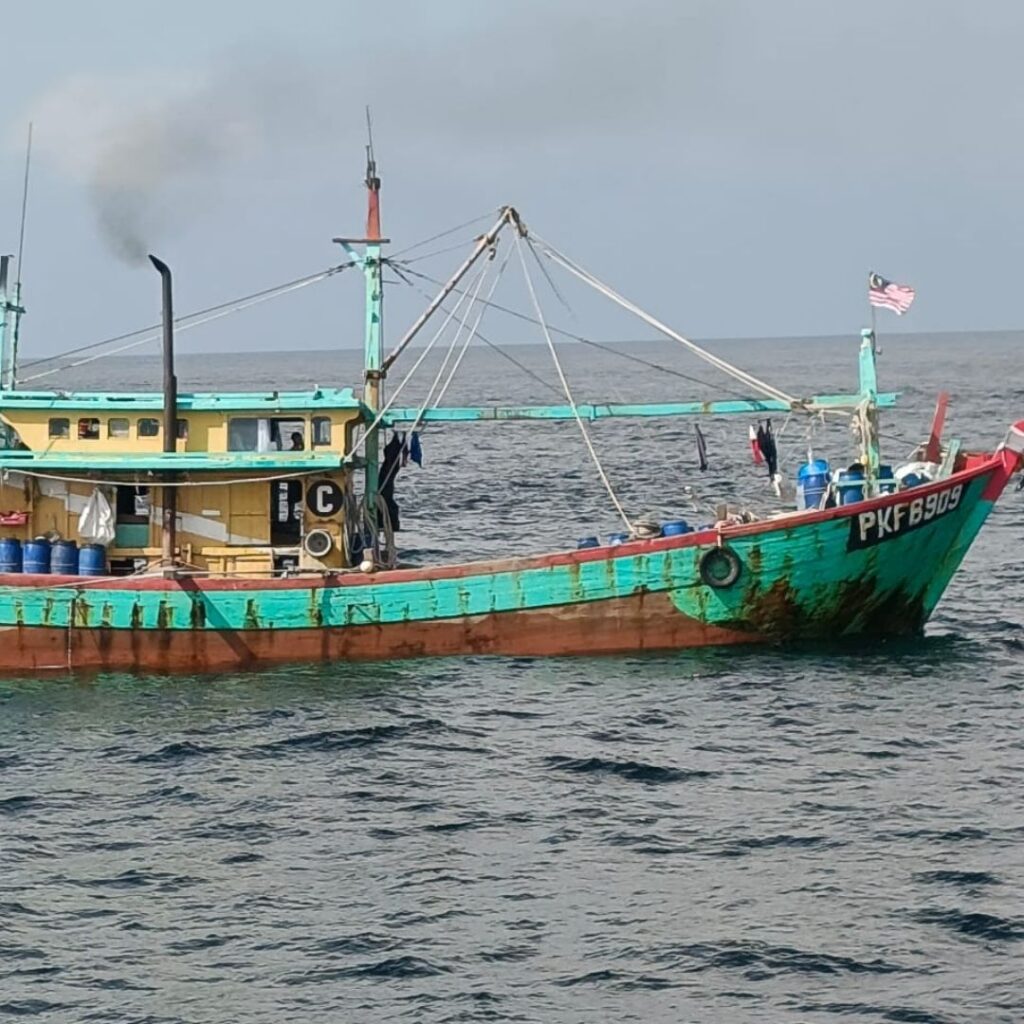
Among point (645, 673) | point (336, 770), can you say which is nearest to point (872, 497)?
point (645, 673)

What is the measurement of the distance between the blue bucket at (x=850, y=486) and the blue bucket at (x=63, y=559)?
13.2 m

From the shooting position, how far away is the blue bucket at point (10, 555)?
32.2 m

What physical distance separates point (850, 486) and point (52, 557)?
13802 mm

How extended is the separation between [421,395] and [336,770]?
121 meters

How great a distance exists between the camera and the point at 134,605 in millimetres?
31625

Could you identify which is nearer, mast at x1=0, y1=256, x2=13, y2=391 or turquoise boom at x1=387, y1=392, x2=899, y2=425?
turquoise boom at x1=387, y1=392, x2=899, y2=425

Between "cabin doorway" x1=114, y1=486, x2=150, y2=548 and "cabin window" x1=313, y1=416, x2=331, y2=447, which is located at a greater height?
"cabin window" x1=313, y1=416, x2=331, y2=447

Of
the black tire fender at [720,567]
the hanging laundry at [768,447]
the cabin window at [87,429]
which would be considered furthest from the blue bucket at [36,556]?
the hanging laundry at [768,447]

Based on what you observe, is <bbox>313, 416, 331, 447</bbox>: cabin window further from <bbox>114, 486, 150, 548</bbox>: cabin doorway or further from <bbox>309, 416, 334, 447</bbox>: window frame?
<bbox>114, 486, 150, 548</bbox>: cabin doorway

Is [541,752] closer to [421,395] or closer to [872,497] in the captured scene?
[872,497]

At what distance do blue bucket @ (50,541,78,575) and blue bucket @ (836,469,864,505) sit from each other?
1324 cm

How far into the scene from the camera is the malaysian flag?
106 ft

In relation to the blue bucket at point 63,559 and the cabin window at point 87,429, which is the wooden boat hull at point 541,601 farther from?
the cabin window at point 87,429

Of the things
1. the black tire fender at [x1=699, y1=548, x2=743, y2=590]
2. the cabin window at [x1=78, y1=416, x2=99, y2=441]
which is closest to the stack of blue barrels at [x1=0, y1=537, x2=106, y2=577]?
the cabin window at [x1=78, y1=416, x2=99, y2=441]
